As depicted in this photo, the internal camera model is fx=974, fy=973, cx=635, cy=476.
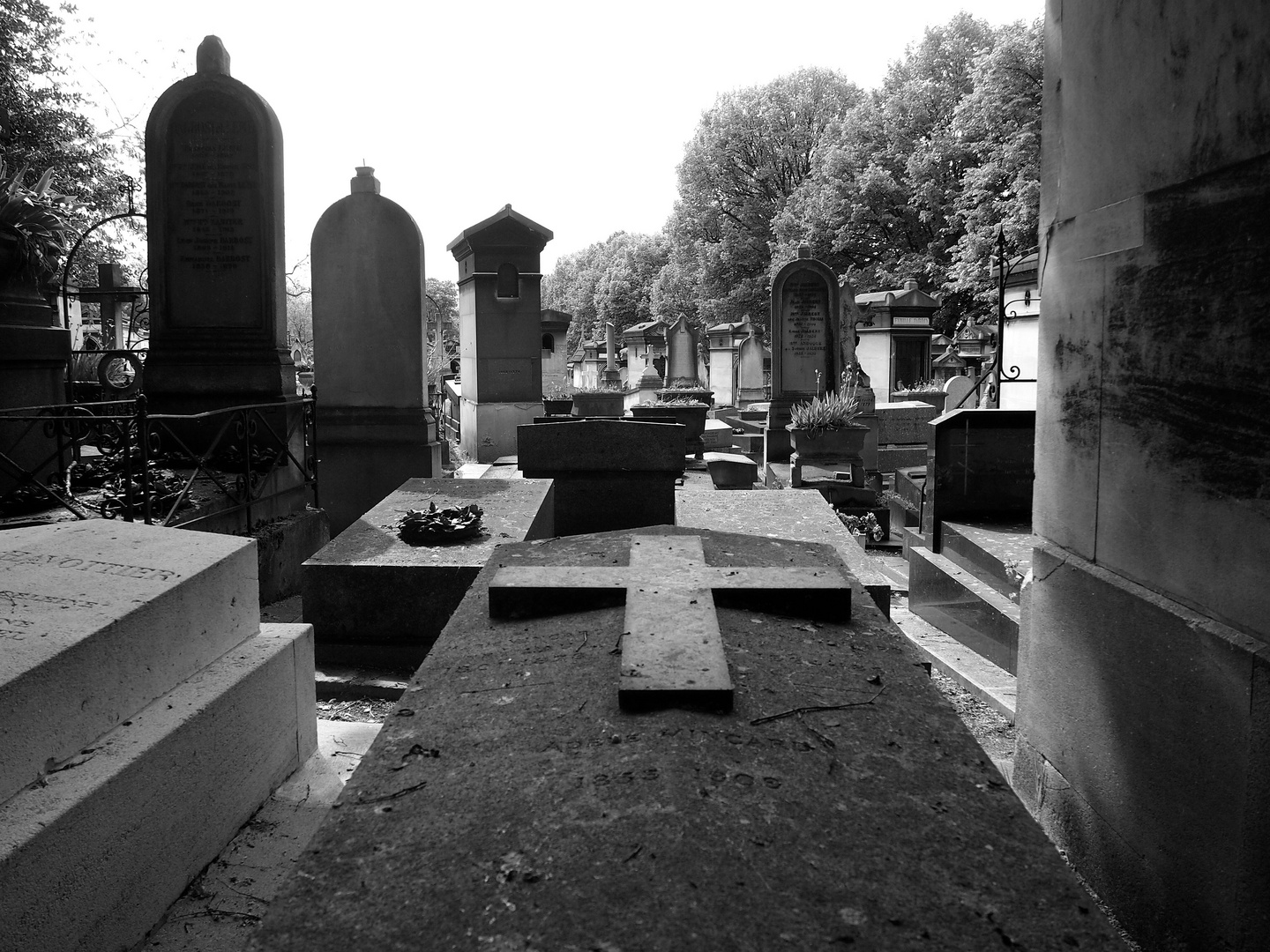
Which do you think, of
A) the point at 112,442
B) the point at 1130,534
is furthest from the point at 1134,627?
the point at 112,442

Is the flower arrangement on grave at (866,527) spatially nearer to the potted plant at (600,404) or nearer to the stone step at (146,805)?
Answer: the stone step at (146,805)

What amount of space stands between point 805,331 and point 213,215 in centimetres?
1014

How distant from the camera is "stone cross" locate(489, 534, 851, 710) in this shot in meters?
1.87

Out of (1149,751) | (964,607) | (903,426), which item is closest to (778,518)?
(964,607)

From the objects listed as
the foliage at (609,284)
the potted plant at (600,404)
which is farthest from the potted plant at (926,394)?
the foliage at (609,284)

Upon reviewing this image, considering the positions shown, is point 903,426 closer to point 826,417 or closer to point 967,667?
point 826,417

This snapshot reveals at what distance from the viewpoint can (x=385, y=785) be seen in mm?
1502

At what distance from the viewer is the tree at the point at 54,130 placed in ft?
64.7

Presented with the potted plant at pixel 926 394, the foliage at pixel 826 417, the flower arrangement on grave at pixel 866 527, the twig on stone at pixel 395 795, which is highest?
the potted plant at pixel 926 394

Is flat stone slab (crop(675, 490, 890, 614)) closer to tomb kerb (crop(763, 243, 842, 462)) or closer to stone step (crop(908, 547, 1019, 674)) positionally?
stone step (crop(908, 547, 1019, 674))

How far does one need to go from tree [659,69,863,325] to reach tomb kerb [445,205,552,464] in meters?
25.4

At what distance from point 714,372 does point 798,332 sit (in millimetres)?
10466

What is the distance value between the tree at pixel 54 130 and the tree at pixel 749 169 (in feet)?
78.5

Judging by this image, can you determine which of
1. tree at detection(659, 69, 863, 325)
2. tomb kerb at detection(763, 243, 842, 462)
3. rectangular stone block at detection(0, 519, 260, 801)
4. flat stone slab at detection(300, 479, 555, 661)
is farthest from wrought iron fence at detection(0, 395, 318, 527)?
tree at detection(659, 69, 863, 325)
